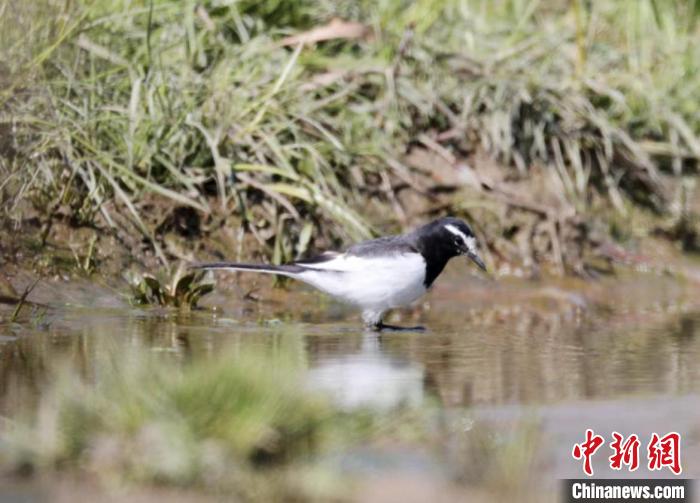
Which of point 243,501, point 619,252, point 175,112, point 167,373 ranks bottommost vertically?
point 243,501

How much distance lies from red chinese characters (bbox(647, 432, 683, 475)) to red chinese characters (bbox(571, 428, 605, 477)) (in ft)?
0.50

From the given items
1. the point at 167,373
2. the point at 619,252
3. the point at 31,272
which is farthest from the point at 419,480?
the point at 619,252

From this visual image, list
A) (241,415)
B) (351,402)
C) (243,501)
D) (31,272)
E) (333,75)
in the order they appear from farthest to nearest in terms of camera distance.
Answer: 1. (333,75)
2. (31,272)
3. (351,402)
4. (241,415)
5. (243,501)

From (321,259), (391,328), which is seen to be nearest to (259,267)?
(321,259)

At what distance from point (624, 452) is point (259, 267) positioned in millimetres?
3172

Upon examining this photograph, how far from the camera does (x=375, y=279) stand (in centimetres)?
704

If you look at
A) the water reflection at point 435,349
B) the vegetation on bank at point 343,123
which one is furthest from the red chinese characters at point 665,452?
the vegetation on bank at point 343,123

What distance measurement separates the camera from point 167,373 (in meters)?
4.20

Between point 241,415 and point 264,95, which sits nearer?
point 241,415

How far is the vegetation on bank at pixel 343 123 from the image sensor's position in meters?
7.65

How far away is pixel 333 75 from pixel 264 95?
74 centimetres

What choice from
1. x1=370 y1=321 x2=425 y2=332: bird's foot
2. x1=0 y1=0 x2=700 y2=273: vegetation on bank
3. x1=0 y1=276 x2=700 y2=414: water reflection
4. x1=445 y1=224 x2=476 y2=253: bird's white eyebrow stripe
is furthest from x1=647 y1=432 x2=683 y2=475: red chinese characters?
x1=0 y1=0 x2=700 y2=273: vegetation on bank

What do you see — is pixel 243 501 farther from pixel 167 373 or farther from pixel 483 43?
pixel 483 43

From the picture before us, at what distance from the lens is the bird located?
277 inches
